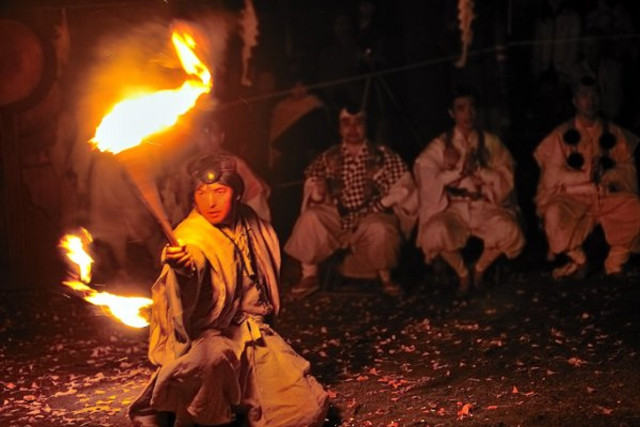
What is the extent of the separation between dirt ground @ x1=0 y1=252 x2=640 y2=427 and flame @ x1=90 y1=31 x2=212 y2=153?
1.90 meters

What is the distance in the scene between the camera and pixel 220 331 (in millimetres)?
6062

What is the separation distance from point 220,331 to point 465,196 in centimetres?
525

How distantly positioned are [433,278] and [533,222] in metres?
1.94

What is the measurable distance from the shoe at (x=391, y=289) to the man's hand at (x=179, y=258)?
508cm

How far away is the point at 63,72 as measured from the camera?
37.4 feet

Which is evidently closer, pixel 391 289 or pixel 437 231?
pixel 437 231

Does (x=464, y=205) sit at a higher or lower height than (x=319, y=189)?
lower

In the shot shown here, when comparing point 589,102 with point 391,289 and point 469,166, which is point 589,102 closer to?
point 469,166

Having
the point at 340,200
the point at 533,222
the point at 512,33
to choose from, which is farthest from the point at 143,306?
the point at 512,33

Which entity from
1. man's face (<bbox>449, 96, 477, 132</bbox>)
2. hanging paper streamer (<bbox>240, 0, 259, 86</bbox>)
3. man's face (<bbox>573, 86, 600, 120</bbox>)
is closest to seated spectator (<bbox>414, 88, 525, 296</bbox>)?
man's face (<bbox>449, 96, 477, 132</bbox>)

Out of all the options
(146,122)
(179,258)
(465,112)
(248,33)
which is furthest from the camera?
(248,33)

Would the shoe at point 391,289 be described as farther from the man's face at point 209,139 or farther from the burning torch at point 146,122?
the burning torch at point 146,122

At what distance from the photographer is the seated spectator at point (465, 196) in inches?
411

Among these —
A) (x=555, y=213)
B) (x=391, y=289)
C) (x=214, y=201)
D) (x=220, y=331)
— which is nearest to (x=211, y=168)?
(x=214, y=201)
